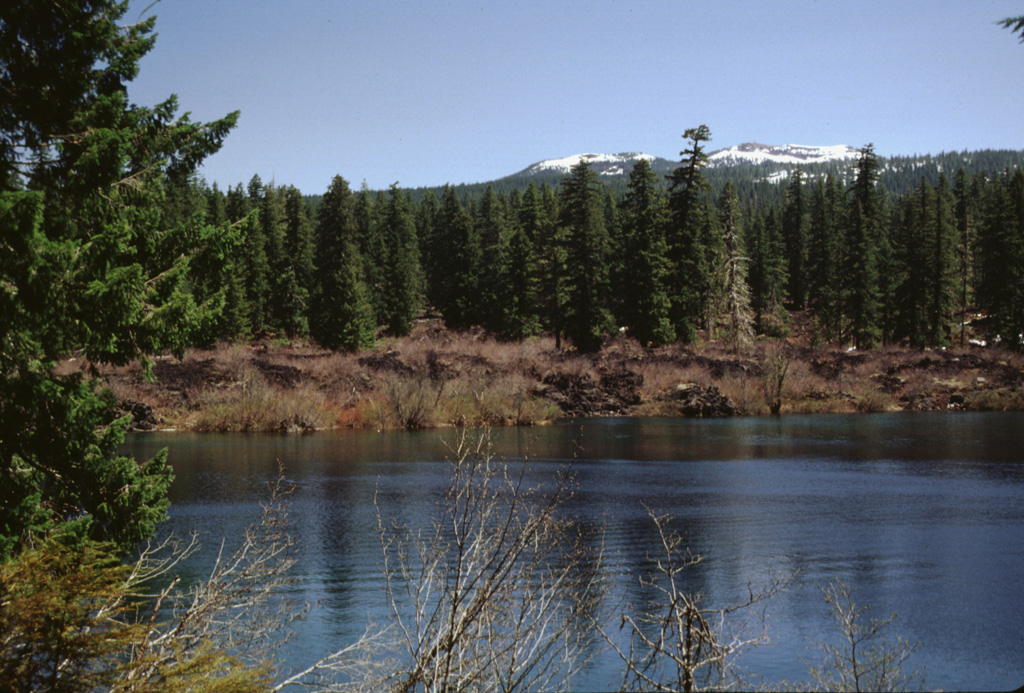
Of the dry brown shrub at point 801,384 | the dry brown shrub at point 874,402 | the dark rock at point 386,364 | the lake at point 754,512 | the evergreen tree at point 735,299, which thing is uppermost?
the evergreen tree at point 735,299

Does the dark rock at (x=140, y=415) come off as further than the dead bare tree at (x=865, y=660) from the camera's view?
Yes

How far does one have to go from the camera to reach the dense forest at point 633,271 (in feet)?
199

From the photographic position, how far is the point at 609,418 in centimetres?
4788

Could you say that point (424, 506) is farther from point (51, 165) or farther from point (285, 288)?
point (285, 288)

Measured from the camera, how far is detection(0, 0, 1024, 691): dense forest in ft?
23.0

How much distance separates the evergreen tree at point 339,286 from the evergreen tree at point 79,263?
48.8 meters

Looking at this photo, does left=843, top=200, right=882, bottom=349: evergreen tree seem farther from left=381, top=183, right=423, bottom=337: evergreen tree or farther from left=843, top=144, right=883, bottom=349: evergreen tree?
left=381, top=183, right=423, bottom=337: evergreen tree

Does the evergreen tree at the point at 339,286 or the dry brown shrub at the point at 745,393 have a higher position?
the evergreen tree at the point at 339,286

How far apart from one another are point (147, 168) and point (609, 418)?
39.7 metres

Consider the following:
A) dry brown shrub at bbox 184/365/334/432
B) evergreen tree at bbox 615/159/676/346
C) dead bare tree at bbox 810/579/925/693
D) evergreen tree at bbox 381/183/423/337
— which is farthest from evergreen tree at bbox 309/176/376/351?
dead bare tree at bbox 810/579/925/693

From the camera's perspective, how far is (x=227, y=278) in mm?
65375

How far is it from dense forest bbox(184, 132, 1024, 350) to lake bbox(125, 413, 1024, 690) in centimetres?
2224

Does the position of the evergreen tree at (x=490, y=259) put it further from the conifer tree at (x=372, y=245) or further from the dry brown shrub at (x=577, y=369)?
the dry brown shrub at (x=577, y=369)

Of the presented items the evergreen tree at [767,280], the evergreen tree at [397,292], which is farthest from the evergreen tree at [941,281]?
the evergreen tree at [397,292]
